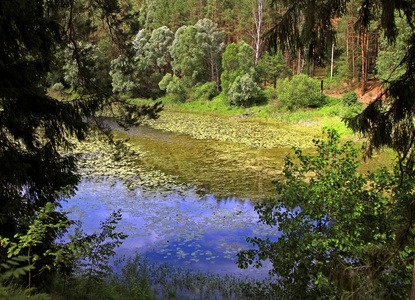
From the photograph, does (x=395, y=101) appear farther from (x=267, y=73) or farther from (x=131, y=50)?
(x=267, y=73)

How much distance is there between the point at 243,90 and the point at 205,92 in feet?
20.0

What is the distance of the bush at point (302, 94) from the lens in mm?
27703

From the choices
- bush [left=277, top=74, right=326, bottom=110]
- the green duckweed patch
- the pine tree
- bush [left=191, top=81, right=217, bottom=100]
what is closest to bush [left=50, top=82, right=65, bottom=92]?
the pine tree

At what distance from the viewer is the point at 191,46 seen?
125 ft

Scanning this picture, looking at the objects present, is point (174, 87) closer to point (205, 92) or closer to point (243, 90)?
point (205, 92)

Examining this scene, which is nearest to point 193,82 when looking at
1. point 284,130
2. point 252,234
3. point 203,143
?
point 284,130

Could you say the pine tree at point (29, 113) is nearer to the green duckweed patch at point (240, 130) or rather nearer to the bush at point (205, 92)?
the green duckweed patch at point (240, 130)

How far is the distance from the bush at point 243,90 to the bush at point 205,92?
418 cm

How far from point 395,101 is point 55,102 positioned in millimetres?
4812

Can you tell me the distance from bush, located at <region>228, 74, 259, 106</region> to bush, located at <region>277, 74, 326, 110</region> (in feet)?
12.4

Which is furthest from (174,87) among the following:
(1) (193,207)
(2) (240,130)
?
(1) (193,207)

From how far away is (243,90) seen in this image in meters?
31.6

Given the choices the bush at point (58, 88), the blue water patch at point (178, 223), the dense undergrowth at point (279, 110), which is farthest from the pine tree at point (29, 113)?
the dense undergrowth at point (279, 110)

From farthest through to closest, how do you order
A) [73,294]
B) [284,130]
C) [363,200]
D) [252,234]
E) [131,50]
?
[284,130]
[252,234]
[131,50]
[363,200]
[73,294]
